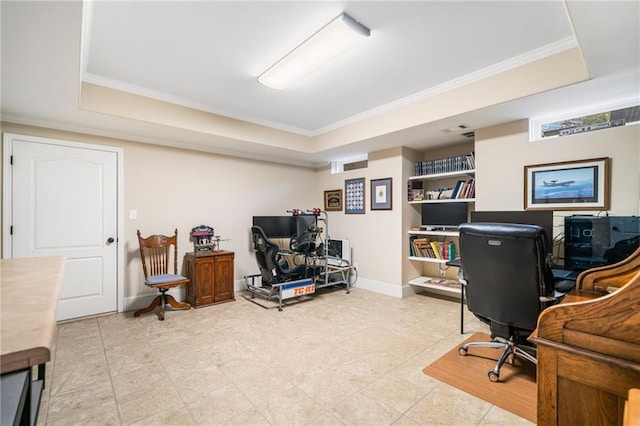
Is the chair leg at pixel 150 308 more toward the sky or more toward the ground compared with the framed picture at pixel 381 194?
more toward the ground

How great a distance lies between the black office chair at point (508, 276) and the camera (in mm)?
1937

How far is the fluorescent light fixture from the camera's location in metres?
2.10

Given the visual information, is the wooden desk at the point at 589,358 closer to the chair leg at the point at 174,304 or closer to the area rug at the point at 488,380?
the area rug at the point at 488,380

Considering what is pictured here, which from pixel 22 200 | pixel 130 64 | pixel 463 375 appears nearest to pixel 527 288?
pixel 463 375

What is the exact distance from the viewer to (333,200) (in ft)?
18.0

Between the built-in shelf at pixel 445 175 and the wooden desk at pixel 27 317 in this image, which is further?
the built-in shelf at pixel 445 175

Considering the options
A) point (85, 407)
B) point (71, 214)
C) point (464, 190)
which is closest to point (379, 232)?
point (464, 190)

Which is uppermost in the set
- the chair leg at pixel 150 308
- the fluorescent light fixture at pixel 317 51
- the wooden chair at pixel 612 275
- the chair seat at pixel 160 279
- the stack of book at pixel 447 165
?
the fluorescent light fixture at pixel 317 51

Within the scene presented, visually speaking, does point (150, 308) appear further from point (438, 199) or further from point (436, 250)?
point (438, 199)

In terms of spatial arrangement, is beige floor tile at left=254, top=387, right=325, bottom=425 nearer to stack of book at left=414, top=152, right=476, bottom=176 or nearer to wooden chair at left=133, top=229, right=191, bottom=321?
wooden chair at left=133, top=229, right=191, bottom=321

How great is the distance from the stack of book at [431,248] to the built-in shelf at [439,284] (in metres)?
0.38

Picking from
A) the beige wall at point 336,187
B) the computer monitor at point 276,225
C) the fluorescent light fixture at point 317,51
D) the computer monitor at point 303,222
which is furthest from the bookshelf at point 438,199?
the fluorescent light fixture at point 317,51

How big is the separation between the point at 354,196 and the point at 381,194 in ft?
1.94

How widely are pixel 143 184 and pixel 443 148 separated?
14.3 ft
